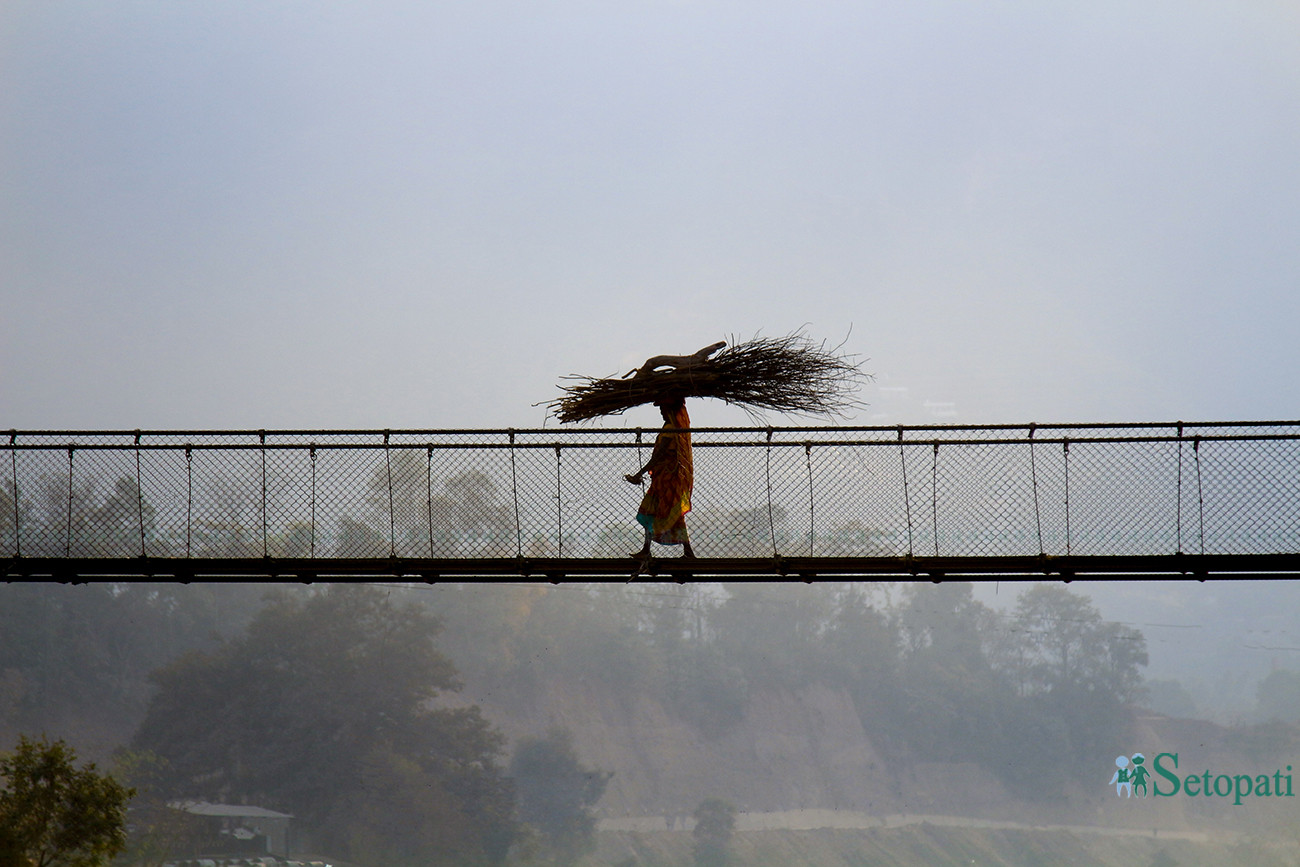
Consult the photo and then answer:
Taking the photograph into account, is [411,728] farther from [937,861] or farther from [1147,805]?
[1147,805]

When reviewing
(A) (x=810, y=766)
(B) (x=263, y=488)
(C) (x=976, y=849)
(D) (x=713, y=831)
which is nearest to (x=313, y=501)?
(B) (x=263, y=488)

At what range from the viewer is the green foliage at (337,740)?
180ft

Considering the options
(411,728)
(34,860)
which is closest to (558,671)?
(411,728)

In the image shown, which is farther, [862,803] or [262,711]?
[862,803]

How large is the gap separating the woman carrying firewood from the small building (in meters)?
49.2

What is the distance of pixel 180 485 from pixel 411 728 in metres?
45.4

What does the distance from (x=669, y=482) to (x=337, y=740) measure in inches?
1943

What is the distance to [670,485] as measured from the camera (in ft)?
38.7

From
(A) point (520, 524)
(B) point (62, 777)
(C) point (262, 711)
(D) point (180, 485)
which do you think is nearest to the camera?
(A) point (520, 524)

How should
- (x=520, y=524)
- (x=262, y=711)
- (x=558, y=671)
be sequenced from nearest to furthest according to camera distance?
(x=520, y=524), (x=262, y=711), (x=558, y=671)

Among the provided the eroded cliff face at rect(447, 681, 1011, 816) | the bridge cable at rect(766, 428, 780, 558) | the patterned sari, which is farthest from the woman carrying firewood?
the eroded cliff face at rect(447, 681, 1011, 816)

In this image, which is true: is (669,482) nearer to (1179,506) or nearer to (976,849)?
(1179,506)

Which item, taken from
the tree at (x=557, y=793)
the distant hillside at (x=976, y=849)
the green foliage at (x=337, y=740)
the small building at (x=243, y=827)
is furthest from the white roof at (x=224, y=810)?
the distant hillside at (x=976, y=849)

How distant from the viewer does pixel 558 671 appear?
226ft
